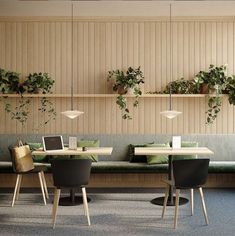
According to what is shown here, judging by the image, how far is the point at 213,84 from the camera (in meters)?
7.73

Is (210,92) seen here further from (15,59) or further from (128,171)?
(15,59)

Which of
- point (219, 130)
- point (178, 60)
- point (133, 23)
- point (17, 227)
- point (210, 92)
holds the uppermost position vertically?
point (133, 23)

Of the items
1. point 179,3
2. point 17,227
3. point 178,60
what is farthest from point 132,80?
point 17,227

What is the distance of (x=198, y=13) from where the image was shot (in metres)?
7.90

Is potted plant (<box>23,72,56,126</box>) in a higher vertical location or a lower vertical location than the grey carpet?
higher

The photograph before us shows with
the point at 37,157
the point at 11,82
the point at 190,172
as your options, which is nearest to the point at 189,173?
the point at 190,172

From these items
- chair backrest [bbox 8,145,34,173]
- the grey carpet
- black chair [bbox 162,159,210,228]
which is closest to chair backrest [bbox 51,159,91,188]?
the grey carpet

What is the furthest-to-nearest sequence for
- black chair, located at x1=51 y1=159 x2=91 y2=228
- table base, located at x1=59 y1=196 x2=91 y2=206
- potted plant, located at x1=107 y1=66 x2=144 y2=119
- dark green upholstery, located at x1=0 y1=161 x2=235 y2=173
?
potted plant, located at x1=107 y1=66 x2=144 y2=119, dark green upholstery, located at x1=0 y1=161 x2=235 y2=173, table base, located at x1=59 y1=196 x2=91 y2=206, black chair, located at x1=51 y1=159 x2=91 y2=228

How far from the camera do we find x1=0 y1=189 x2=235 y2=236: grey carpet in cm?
511

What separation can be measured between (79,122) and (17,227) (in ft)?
10.5

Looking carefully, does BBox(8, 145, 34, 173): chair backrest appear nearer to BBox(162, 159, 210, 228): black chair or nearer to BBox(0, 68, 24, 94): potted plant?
BBox(0, 68, 24, 94): potted plant

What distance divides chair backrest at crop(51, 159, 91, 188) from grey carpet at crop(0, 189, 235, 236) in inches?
19.6

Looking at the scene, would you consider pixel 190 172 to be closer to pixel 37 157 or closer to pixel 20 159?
pixel 20 159

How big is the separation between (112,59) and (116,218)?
341cm
